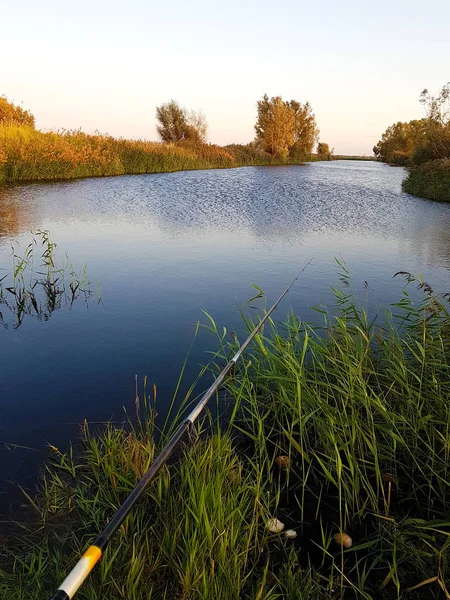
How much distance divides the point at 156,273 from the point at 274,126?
52.9 meters

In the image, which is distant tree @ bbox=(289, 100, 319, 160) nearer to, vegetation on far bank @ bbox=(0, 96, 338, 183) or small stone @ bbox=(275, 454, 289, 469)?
vegetation on far bank @ bbox=(0, 96, 338, 183)

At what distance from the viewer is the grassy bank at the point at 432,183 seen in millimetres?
19906

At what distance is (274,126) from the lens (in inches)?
2185

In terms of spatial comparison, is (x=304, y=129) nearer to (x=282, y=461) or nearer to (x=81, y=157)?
(x=81, y=157)

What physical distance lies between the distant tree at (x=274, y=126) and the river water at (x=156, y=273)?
134ft

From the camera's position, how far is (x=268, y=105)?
57344 millimetres

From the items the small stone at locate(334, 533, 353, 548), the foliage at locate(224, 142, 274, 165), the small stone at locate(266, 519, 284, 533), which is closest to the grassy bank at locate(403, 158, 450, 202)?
the small stone at locate(334, 533, 353, 548)

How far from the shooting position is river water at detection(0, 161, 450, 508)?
4.17 meters

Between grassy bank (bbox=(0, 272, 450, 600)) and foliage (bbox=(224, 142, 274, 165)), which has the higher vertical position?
foliage (bbox=(224, 142, 274, 165))

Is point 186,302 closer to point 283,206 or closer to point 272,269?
point 272,269

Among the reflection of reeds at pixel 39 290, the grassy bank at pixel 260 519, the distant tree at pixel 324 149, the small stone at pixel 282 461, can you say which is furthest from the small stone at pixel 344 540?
the distant tree at pixel 324 149

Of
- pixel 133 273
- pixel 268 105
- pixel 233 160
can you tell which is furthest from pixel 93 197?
pixel 268 105

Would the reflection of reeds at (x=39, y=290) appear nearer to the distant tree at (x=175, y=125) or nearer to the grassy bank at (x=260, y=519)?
the grassy bank at (x=260, y=519)

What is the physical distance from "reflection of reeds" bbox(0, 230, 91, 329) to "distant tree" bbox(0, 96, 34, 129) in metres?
27.4
